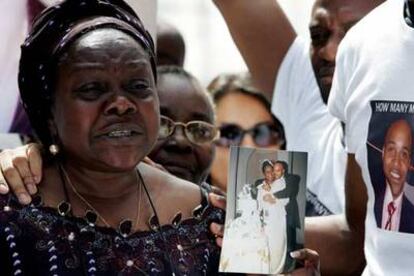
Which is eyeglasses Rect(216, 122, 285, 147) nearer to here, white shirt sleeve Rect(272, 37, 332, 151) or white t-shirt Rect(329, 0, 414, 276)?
white shirt sleeve Rect(272, 37, 332, 151)

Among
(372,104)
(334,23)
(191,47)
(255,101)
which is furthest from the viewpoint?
(191,47)

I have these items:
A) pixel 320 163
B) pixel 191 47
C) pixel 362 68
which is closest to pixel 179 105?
pixel 320 163

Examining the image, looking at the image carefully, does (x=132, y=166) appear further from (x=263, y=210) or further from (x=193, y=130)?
(x=193, y=130)

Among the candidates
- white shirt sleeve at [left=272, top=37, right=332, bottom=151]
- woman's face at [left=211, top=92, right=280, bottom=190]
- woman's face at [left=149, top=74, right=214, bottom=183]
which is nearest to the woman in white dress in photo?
woman's face at [left=149, top=74, right=214, bottom=183]

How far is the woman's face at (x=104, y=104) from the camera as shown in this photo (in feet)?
9.48

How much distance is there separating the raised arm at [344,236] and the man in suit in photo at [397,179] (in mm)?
376

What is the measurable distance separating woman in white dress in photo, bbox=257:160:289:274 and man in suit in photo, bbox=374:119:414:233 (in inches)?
12.5

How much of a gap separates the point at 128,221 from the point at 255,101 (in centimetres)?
288

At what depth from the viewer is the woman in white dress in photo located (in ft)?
9.88

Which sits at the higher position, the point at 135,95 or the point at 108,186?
the point at 135,95

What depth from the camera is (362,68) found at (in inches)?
130

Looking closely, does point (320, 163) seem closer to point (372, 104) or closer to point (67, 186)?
point (372, 104)

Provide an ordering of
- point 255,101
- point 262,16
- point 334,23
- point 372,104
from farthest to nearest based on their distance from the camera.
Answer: point 255,101, point 262,16, point 334,23, point 372,104

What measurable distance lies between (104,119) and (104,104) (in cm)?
4
